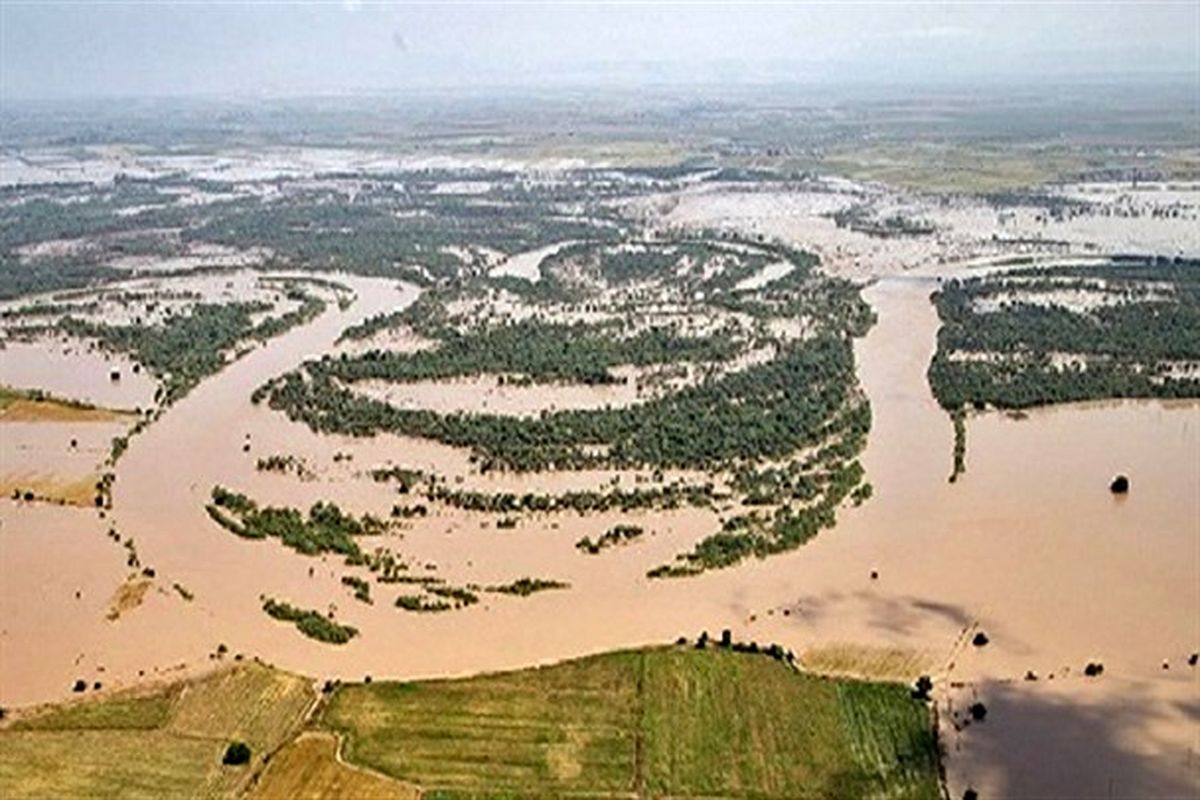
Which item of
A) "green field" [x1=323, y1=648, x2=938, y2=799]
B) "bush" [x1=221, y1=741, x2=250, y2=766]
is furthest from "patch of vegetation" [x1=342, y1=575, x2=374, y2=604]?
"bush" [x1=221, y1=741, x2=250, y2=766]

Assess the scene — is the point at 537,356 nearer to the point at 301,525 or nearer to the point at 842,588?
the point at 301,525

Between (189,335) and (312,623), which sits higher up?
(189,335)

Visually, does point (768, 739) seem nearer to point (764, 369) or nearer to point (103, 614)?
point (103, 614)

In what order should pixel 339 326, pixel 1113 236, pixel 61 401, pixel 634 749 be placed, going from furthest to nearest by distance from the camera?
pixel 1113 236, pixel 339 326, pixel 61 401, pixel 634 749

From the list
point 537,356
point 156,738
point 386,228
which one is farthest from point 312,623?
point 386,228

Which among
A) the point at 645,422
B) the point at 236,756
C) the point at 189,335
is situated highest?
the point at 189,335

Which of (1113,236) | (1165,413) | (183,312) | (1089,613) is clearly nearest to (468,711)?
(1089,613)
